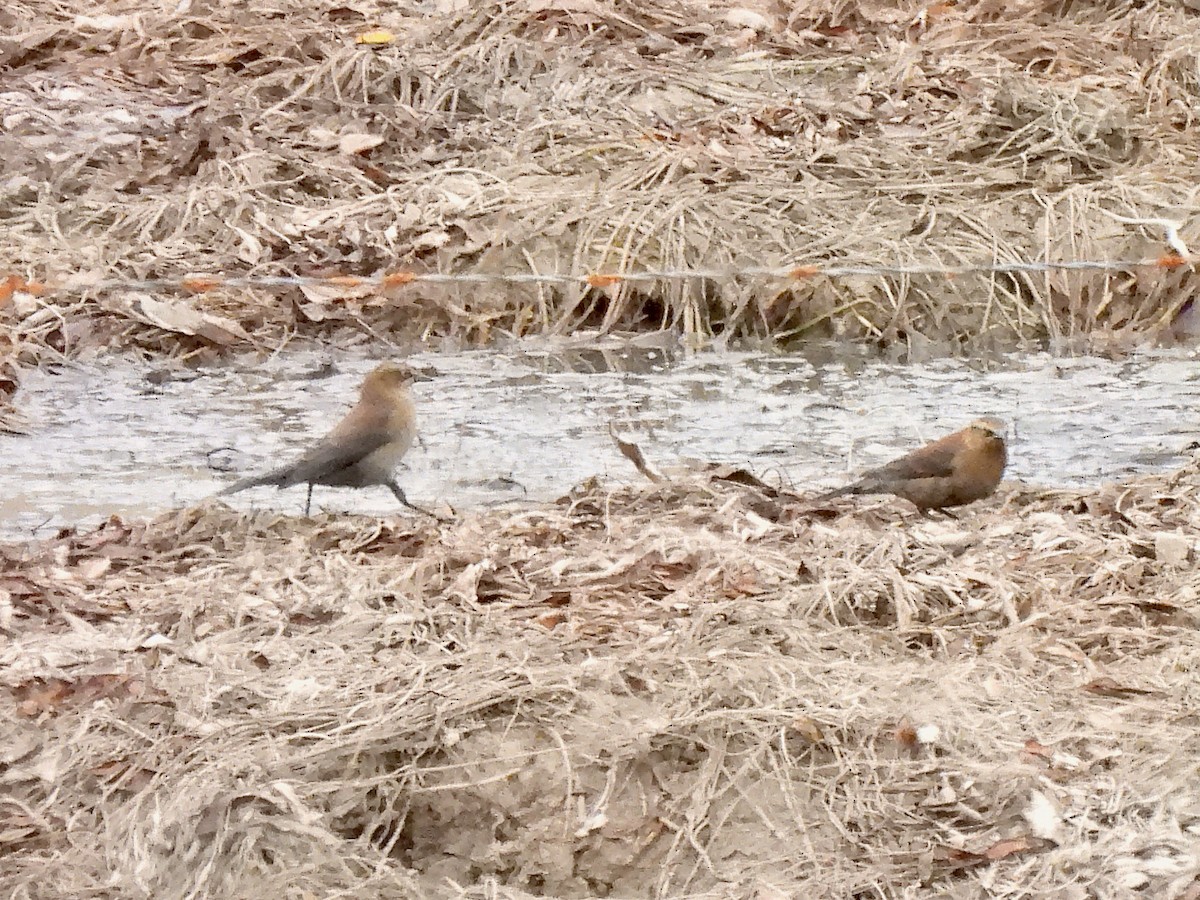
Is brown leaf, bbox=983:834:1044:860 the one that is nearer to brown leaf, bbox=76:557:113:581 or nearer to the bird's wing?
the bird's wing

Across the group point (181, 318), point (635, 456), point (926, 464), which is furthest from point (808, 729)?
point (181, 318)

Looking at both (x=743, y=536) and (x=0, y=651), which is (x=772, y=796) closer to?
(x=743, y=536)

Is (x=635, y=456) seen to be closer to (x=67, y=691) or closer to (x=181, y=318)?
(x=67, y=691)

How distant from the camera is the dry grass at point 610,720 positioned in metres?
2.48

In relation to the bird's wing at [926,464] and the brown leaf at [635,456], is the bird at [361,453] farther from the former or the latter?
the bird's wing at [926,464]

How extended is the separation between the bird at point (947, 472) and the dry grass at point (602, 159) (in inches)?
76.3

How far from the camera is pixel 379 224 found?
6160mm

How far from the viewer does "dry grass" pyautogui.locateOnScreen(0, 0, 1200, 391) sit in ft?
19.1

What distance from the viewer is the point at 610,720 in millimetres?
2738

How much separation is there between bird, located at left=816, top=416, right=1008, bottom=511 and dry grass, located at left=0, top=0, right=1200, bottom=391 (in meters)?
1.94

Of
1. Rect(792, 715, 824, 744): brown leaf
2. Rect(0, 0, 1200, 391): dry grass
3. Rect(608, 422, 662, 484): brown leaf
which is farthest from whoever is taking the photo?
Rect(0, 0, 1200, 391): dry grass

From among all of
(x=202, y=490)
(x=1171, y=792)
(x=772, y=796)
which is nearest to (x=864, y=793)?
(x=772, y=796)

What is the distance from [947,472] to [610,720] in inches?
56.7

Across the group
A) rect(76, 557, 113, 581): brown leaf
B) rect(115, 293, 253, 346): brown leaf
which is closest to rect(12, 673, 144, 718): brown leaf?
rect(76, 557, 113, 581): brown leaf
